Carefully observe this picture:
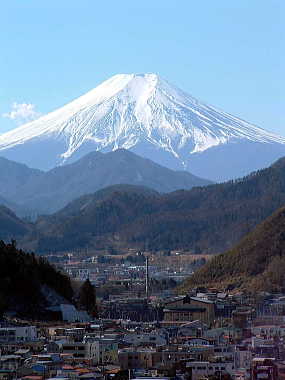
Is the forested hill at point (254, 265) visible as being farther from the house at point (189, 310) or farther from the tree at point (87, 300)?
the tree at point (87, 300)

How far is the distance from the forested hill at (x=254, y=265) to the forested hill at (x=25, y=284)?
32348 mm

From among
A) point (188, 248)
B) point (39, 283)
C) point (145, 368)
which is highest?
point (188, 248)

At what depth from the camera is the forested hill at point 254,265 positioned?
11812 cm

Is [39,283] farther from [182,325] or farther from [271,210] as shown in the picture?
[271,210]

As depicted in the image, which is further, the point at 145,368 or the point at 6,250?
the point at 6,250

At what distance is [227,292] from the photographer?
115812mm

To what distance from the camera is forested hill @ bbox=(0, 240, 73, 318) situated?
78250 millimetres

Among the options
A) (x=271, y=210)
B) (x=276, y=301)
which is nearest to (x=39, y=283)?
(x=276, y=301)

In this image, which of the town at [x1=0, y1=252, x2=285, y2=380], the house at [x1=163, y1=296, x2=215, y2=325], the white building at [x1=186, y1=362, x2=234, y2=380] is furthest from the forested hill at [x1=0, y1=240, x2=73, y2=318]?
the white building at [x1=186, y1=362, x2=234, y2=380]

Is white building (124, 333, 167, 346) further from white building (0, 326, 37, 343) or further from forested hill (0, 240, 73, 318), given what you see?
forested hill (0, 240, 73, 318)

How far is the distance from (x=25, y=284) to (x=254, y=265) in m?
43.4

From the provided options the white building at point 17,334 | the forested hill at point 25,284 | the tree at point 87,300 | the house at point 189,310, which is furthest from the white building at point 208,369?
the house at point 189,310

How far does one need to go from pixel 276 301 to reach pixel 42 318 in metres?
22.9

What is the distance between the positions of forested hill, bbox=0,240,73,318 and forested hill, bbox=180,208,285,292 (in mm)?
32348
